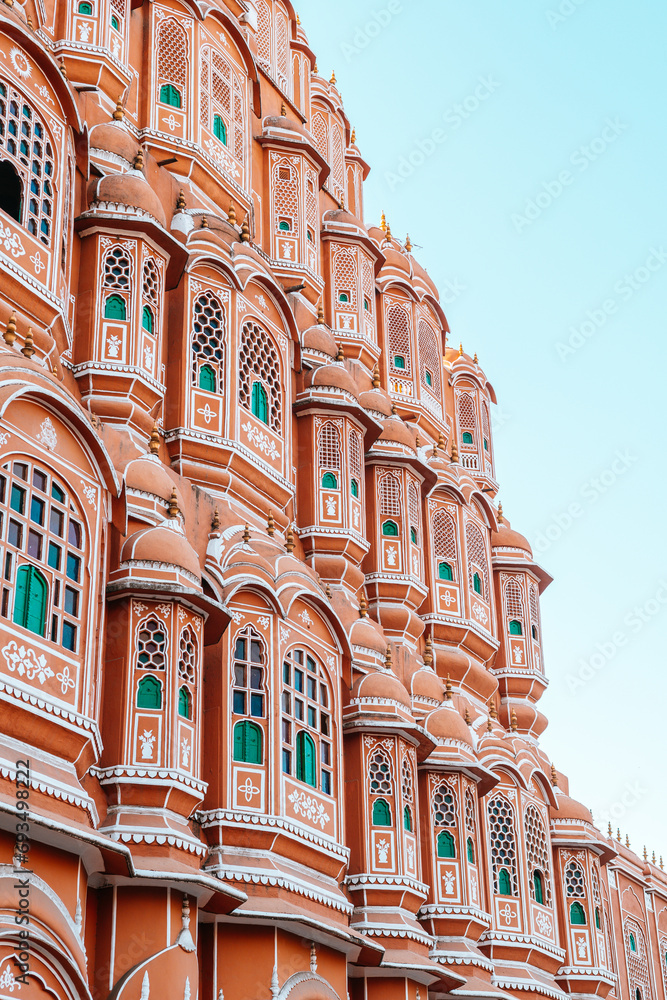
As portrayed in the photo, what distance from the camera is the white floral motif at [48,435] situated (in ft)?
52.6

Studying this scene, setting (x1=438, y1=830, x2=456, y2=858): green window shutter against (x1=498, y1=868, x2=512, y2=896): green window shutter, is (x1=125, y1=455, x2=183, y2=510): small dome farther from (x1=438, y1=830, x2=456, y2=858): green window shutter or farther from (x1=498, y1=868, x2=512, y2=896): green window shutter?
(x1=498, y1=868, x2=512, y2=896): green window shutter

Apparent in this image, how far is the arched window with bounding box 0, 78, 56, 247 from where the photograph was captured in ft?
62.4

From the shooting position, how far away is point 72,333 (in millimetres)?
20531

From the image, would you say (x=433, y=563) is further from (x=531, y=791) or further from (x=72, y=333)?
(x=72, y=333)

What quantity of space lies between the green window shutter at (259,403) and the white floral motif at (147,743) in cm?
763

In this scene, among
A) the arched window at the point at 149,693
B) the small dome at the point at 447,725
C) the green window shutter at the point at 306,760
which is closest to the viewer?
the arched window at the point at 149,693

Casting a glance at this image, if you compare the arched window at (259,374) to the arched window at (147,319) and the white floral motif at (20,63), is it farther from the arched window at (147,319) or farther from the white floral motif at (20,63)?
the white floral motif at (20,63)

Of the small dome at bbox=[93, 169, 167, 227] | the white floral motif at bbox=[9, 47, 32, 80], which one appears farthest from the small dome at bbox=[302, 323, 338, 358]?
the white floral motif at bbox=[9, 47, 32, 80]

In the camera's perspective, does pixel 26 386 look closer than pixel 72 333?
Yes

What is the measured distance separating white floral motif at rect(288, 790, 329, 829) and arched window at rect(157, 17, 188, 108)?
13098mm

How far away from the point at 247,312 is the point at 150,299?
252cm

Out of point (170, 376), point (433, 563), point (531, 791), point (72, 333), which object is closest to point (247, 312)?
point (170, 376)

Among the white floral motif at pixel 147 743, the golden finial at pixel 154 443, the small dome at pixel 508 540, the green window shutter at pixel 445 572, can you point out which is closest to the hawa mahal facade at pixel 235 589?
the white floral motif at pixel 147 743

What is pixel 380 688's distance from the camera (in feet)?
72.8
